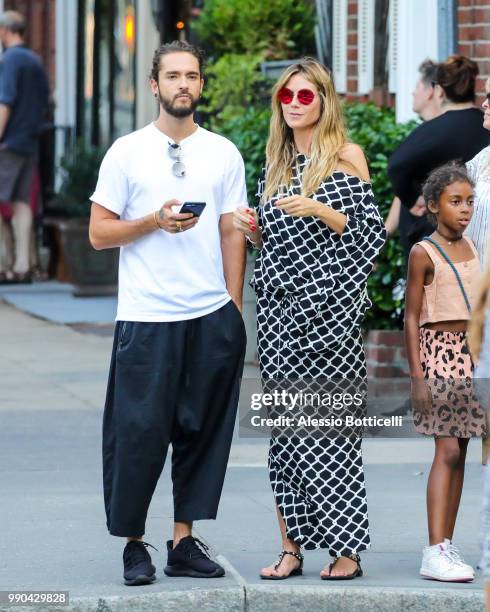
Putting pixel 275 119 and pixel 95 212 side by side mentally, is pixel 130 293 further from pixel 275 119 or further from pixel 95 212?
pixel 275 119

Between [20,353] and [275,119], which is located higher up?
[275,119]

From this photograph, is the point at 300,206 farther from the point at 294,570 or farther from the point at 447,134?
the point at 447,134

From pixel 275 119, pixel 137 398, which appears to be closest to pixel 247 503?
pixel 137 398

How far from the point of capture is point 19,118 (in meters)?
14.5

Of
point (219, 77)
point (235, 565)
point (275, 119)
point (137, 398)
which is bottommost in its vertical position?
point (235, 565)

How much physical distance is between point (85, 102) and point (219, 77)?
5983 mm

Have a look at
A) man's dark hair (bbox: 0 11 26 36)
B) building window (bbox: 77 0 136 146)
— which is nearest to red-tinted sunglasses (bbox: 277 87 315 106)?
man's dark hair (bbox: 0 11 26 36)

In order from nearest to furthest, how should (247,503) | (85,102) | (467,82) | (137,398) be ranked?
(137,398) → (247,503) → (467,82) → (85,102)

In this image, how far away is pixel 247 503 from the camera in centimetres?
684

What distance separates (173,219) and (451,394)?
117 centimetres

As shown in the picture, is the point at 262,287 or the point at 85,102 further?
the point at 85,102


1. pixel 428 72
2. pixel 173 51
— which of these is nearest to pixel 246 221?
pixel 173 51

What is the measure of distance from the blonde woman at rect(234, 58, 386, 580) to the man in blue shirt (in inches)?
365

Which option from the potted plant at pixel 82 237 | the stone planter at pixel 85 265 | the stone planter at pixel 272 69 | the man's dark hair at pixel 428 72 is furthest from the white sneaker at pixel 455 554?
the stone planter at pixel 85 265
